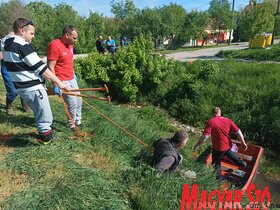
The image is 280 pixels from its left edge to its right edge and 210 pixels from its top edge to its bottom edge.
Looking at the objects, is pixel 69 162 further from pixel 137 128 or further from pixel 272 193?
pixel 272 193

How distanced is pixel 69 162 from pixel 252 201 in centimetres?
282

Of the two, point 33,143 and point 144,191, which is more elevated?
point 33,143

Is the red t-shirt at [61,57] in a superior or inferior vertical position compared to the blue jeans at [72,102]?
superior

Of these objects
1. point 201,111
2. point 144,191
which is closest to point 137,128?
point 144,191

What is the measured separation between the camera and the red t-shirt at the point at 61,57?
15.6 feet

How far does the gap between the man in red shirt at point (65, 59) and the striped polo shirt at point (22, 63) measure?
54cm

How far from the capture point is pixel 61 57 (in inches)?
192

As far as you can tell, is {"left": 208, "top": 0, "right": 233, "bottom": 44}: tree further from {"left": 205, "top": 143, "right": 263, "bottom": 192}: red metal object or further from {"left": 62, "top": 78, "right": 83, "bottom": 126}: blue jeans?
{"left": 62, "top": 78, "right": 83, "bottom": 126}: blue jeans

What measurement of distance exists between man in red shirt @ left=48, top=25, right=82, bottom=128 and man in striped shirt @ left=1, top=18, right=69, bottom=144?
44cm

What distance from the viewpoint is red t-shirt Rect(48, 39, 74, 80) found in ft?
15.6

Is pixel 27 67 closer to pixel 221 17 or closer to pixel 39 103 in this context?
pixel 39 103

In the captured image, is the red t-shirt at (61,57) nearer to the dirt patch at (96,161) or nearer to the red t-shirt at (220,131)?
the dirt patch at (96,161)

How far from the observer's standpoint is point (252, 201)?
4.43m

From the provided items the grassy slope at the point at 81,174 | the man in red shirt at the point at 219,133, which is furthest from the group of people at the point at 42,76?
the man in red shirt at the point at 219,133
